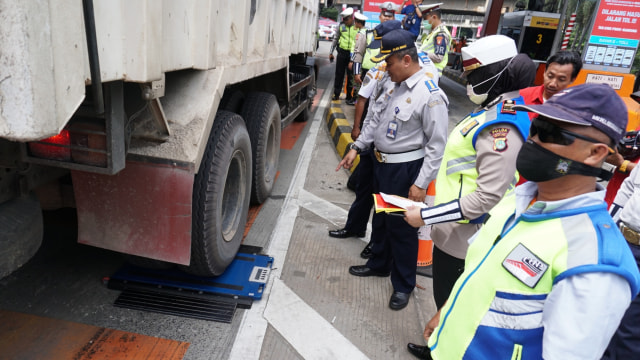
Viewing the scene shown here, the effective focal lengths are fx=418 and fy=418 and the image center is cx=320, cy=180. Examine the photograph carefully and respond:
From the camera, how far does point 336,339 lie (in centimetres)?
258

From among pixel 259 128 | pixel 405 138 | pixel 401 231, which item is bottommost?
pixel 401 231

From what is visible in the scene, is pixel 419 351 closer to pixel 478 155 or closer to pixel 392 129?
pixel 478 155

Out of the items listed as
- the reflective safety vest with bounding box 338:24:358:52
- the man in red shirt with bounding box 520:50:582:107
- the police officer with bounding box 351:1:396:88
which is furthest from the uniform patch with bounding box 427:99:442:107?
the reflective safety vest with bounding box 338:24:358:52

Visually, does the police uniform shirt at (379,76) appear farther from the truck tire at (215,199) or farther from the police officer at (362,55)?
the police officer at (362,55)

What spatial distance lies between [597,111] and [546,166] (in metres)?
0.19

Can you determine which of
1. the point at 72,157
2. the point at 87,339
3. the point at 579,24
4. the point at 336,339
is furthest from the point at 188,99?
the point at 579,24

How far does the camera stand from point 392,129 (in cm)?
294

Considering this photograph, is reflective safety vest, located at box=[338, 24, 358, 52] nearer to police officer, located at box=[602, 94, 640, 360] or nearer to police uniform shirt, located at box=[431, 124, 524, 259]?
police officer, located at box=[602, 94, 640, 360]

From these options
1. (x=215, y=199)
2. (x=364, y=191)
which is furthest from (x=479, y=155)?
(x=364, y=191)

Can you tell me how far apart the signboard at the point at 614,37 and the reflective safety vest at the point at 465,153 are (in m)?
9.40

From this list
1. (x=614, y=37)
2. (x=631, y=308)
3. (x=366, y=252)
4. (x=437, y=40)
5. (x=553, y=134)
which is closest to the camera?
(x=553, y=134)

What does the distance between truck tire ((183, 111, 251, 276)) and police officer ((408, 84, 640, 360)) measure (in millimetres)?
1693

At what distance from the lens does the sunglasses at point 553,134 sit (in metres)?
1.12

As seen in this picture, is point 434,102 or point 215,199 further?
point 434,102
